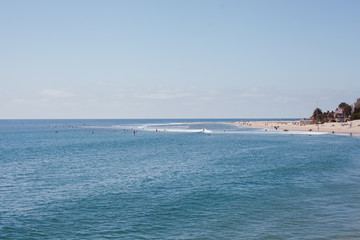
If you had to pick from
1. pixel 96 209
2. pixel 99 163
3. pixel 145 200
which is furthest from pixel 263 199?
pixel 99 163

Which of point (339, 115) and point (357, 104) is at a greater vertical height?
point (357, 104)

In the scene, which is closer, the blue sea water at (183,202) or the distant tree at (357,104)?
the blue sea water at (183,202)

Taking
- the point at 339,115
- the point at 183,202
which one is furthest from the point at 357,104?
the point at 183,202

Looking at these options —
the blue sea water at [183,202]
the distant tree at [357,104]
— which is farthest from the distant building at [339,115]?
the blue sea water at [183,202]

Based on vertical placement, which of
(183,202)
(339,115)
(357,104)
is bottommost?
(183,202)

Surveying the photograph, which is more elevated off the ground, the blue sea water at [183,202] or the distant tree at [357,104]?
the distant tree at [357,104]

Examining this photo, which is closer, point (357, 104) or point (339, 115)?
point (357, 104)

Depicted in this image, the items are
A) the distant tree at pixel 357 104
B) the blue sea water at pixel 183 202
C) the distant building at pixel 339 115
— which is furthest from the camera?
the distant building at pixel 339 115

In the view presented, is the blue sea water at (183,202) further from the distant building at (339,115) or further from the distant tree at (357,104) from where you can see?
the distant building at (339,115)

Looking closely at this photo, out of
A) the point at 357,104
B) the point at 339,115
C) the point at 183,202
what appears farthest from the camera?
the point at 339,115

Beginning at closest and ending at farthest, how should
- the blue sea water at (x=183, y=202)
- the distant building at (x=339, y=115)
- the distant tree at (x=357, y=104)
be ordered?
the blue sea water at (x=183, y=202)
the distant tree at (x=357, y=104)
the distant building at (x=339, y=115)

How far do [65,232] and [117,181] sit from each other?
1477cm

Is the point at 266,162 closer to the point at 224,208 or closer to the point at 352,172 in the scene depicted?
the point at 352,172

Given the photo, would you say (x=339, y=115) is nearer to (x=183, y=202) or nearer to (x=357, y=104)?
(x=357, y=104)
